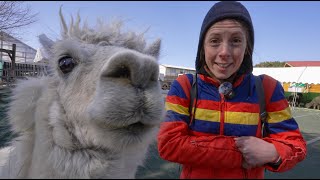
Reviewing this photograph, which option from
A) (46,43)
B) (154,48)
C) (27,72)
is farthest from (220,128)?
(27,72)

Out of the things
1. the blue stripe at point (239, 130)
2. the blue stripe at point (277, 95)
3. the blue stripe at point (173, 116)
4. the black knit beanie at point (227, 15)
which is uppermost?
the black knit beanie at point (227, 15)

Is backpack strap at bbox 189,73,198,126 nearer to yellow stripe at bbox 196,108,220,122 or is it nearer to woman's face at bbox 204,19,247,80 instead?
yellow stripe at bbox 196,108,220,122

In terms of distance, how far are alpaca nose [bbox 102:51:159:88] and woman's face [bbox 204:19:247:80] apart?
2.11ft

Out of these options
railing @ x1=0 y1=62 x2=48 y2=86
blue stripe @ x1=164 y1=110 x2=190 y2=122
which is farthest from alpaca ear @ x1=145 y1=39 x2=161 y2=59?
railing @ x1=0 y1=62 x2=48 y2=86

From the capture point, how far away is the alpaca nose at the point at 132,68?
0.98 metres

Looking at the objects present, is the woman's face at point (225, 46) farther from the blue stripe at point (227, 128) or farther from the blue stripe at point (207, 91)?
the blue stripe at point (227, 128)

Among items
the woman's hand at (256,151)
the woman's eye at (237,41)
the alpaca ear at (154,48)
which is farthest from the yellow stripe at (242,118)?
the alpaca ear at (154,48)

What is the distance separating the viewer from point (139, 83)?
1.01 m

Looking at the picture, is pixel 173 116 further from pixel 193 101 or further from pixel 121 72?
pixel 121 72

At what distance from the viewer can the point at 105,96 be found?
1.01 metres

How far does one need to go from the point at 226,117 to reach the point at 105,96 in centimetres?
84

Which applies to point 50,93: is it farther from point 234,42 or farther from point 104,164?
point 234,42

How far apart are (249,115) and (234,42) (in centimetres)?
41

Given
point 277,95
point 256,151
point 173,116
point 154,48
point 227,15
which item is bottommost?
point 256,151
